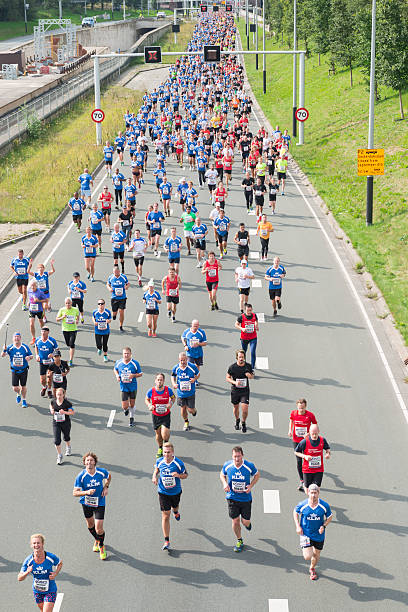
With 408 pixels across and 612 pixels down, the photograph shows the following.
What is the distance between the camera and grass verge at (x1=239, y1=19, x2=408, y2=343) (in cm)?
2555

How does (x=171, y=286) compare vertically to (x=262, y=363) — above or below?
above

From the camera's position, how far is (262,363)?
1872 centimetres

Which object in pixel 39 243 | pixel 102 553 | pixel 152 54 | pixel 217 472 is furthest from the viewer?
pixel 152 54

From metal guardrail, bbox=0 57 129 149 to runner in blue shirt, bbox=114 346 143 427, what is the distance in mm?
32875

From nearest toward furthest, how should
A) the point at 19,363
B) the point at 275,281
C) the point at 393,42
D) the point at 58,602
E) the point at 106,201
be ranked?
the point at 58,602
the point at 19,363
the point at 275,281
the point at 106,201
the point at 393,42

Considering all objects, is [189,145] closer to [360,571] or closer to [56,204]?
[56,204]

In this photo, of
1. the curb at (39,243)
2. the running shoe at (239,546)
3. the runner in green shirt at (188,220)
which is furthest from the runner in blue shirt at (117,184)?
the running shoe at (239,546)

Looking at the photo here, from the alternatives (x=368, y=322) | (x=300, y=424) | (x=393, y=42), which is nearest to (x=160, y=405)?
(x=300, y=424)

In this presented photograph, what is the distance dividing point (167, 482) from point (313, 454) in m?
2.27

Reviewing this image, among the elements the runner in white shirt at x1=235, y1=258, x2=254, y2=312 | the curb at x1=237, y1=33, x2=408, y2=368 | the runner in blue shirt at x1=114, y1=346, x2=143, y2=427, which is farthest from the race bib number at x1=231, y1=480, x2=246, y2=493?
the runner in white shirt at x1=235, y1=258, x2=254, y2=312

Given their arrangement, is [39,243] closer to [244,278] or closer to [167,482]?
[244,278]

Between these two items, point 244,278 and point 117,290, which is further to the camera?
point 244,278

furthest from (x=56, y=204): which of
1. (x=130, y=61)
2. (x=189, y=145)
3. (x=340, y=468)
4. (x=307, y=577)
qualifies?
(x=130, y=61)

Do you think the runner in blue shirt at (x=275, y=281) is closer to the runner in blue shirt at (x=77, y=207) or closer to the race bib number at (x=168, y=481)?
the race bib number at (x=168, y=481)
